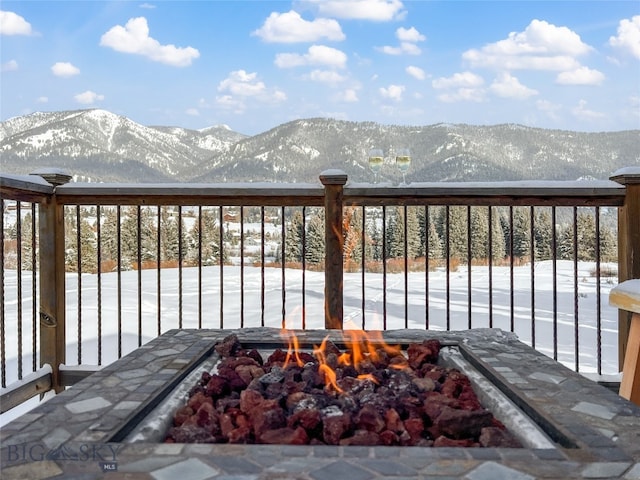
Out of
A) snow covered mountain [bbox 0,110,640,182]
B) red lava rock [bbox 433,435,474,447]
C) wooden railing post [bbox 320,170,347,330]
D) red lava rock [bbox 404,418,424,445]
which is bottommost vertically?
red lava rock [bbox 404,418,424,445]

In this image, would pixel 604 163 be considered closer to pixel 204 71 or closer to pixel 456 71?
pixel 456 71

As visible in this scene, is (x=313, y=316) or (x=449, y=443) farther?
(x=313, y=316)

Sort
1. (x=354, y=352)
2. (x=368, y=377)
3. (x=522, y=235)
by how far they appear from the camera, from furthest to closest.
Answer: (x=522, y=235)
(x=354, y=352)
(x=368, y=377)

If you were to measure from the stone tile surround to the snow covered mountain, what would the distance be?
19525 mm

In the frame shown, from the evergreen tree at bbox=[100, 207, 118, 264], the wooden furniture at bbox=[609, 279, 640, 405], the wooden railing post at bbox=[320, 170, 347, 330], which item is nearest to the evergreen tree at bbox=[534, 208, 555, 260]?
the evergreen tree at bbox=[100, 207, 118, 264]

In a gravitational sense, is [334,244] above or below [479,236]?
above

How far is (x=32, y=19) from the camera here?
14250 mm

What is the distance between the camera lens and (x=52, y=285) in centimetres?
256

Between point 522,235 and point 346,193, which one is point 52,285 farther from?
point 522,235

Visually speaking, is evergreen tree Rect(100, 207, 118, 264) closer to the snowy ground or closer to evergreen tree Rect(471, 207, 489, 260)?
the snowy ground

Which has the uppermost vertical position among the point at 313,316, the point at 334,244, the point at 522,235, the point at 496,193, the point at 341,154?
the point at 341,154

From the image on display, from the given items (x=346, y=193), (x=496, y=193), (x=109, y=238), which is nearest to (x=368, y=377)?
(x=346, y=193)

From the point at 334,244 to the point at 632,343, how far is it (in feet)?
4.50

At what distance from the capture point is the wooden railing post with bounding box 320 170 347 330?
247 cm
